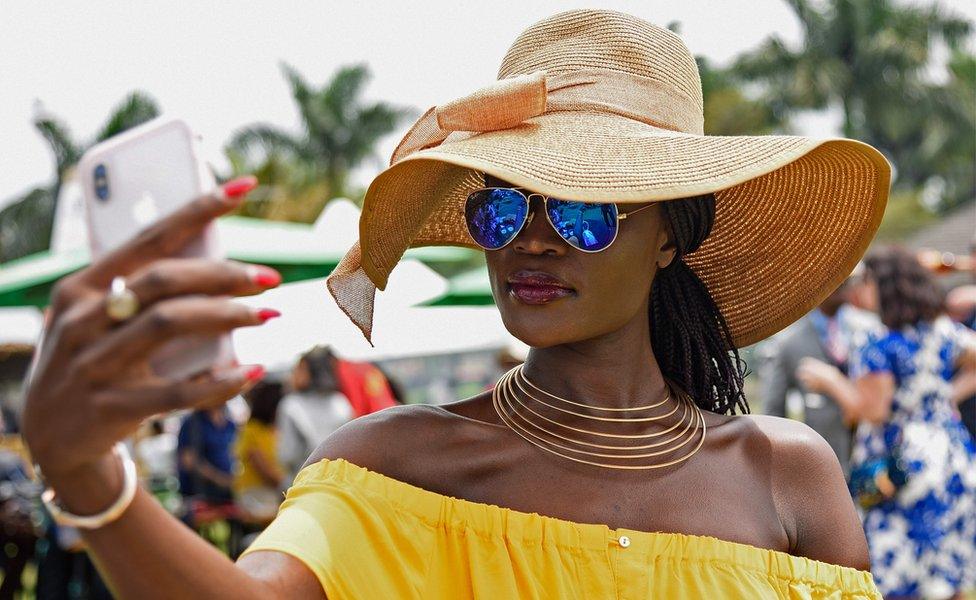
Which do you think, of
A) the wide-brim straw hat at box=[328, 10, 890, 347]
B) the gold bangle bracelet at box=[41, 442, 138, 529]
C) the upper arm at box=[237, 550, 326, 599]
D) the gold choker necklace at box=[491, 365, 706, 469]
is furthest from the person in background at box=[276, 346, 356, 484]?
the gold bangle bracelet at box=[41, 442, 138, 529]

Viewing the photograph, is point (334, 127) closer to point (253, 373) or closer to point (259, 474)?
point (259, 474)

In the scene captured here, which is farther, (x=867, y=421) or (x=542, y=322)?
(x=867, y=421)

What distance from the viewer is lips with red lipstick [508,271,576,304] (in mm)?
1837

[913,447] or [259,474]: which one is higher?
[913,447]

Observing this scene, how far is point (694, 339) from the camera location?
7.59 ft

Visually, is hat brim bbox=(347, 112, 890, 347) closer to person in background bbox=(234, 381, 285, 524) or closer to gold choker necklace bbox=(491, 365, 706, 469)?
gold choker necklace bbox=(491, 365, 706, 469)

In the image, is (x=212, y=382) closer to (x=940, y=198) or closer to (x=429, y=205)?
(x=429, y=205)

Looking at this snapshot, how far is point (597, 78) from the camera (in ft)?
6.59

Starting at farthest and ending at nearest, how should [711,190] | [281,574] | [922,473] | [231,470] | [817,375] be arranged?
1. [231,470]
2. [817,375]
3. [922,473]
4. [711,190]
5. [281,574]

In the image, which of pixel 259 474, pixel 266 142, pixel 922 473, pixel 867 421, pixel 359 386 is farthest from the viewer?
pixel 266 142

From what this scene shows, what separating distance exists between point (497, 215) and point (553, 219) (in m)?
0.11

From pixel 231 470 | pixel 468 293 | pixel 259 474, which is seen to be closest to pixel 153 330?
pixel 259 474

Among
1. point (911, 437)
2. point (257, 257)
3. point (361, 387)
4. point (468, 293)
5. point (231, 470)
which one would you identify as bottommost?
point (231, 470)

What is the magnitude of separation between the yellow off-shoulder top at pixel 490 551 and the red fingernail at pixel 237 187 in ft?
2.34
